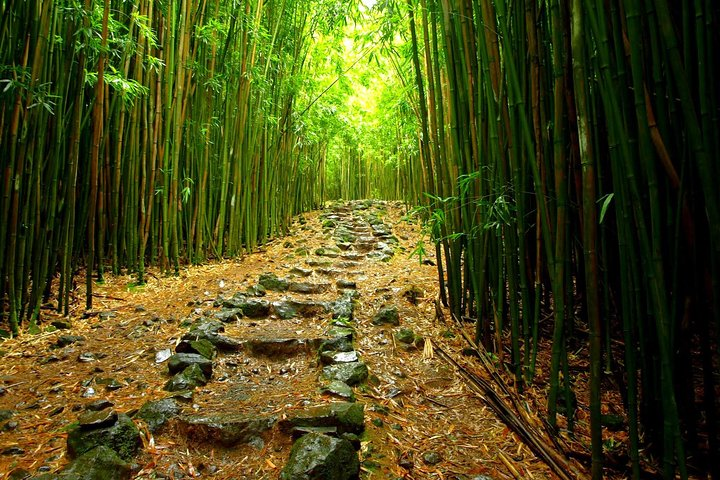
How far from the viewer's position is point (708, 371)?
89cm

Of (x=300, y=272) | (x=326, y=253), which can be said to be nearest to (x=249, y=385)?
(x=300, y=272)

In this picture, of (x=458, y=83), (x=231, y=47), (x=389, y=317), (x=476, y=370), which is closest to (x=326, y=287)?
(x=389, y=317)

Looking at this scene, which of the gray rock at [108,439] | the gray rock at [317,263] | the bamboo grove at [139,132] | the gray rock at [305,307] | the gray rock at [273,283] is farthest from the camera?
the gray rock at [317,263]

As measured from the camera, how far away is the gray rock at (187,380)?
145 centimetres

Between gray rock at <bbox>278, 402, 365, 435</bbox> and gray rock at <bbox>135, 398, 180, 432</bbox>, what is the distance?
1.29 ft

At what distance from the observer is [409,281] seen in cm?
311

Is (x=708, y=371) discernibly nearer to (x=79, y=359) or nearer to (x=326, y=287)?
(x=79, y=359)

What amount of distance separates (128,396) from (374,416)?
0.96m

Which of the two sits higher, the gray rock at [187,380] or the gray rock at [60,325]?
the gray rock at [60,325]

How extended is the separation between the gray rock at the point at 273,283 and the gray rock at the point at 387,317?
3.45 feet

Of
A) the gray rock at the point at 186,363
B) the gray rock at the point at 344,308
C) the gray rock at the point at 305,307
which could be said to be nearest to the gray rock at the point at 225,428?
the gray rock at the point at 186,363

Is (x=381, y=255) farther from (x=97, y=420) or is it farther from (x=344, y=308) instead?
(x=97, y=420)

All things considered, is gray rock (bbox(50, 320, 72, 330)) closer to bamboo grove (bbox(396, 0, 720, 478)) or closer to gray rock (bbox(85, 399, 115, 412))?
gray rock (bbox(85, 399, 115, 412))

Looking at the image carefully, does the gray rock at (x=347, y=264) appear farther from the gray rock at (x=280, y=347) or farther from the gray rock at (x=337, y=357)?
the gray rock at (x=337, y=357)
